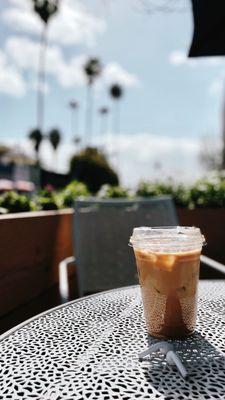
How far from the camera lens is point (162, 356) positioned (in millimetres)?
781

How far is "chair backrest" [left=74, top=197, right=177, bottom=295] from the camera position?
101 inches

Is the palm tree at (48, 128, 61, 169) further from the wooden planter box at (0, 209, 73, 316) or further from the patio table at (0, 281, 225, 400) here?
the patio table at (0, 281, 225, 400)

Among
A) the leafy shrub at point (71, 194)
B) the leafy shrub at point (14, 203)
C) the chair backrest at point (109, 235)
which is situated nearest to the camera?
the chair backrest at point (109, 235)

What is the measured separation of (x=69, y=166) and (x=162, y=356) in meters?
32.2

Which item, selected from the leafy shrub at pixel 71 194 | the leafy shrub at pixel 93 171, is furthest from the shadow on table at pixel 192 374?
the leafy shrub at pixel 93 171

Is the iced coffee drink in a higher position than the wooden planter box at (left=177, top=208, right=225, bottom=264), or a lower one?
higher

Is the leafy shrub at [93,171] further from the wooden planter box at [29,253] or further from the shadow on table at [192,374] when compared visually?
the shadow on table at [192,374]

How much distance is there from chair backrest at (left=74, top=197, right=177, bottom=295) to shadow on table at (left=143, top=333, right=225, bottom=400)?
1.71 m

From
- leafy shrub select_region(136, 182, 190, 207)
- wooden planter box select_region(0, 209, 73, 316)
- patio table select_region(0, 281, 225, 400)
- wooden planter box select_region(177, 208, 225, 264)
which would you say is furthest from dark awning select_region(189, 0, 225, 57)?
leafy shrub select_region(136, 182, 190, 207)

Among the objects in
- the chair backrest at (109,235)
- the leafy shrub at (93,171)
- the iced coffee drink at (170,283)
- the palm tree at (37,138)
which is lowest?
the leafy shrub at (93,171)

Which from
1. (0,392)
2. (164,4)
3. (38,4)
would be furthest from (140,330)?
(38,4)

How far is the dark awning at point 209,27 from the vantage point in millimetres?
2379

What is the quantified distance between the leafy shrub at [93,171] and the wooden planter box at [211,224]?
2581 centimetres

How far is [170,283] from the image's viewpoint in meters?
0.88
